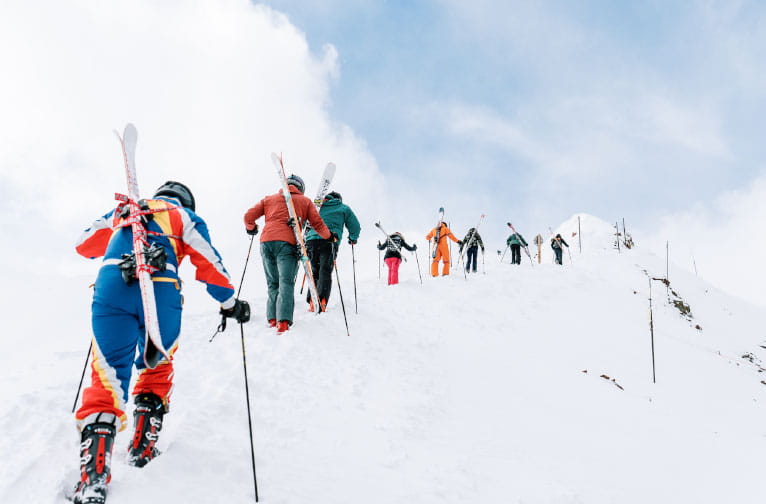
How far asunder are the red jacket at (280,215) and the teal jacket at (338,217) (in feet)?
→ 4.35

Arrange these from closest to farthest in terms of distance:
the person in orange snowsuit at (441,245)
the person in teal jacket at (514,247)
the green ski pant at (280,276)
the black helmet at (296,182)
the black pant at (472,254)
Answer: the green ski pant at (280,276)
the black helmet at (296,182)
the person in orange snowsuit at (441,245)
the black pant at (472,254)
the person in teal jacket at (514,247)

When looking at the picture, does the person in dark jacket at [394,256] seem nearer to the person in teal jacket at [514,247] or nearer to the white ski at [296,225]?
the white ski at [296,225]

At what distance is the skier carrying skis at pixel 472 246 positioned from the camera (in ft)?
48.5

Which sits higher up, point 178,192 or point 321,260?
point 178,192

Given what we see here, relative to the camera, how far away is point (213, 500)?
244 cm

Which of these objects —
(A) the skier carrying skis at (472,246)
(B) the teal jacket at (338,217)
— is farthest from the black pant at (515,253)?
(B) the teal jacket at (338,217)

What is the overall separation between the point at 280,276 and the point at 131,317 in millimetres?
3410

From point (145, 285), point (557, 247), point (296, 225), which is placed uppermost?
point (557, 247)

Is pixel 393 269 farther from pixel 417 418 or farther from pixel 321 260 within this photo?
pixel 417 418

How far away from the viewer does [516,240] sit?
18.7 metres

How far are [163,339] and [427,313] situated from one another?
682 centimetres

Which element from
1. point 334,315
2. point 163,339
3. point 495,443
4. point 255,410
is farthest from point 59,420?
point 334,315

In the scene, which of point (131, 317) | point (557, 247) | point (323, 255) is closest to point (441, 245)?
point (323, 255)

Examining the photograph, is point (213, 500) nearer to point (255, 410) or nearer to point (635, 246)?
point (255, 410)
